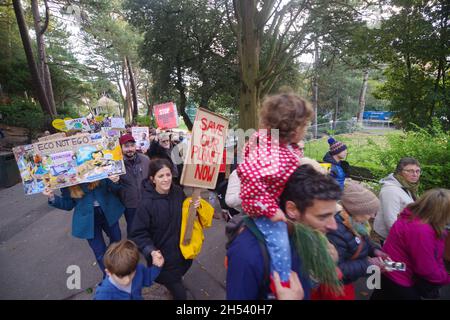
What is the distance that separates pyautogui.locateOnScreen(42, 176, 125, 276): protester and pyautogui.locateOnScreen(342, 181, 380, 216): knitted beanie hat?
2.54m

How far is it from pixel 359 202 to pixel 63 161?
3.03m

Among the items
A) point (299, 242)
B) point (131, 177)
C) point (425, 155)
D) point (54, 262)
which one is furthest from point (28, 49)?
point (425, 155)

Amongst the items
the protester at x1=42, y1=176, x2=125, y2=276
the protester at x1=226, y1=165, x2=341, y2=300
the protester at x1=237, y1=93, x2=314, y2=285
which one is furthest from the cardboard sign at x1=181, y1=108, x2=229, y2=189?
the protester at x1=42, y1=176, x2=125, y2=276

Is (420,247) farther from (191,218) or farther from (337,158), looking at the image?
Result: (337,158)

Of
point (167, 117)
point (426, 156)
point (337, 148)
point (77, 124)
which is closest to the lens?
point (337, 148)

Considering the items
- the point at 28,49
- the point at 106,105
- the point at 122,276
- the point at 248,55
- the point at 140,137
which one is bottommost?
the point at 122,276

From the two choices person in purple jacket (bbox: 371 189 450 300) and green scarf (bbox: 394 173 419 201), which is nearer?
person in purple jacket (bbox: 371 189 450 300)

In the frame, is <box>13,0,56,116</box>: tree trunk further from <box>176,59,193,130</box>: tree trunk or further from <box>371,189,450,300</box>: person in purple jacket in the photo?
<box>371,189,450,300</box>: person in purple jacket

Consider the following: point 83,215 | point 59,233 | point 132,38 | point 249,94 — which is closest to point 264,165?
point 83,215

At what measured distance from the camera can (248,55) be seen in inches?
291

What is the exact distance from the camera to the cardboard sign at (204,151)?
2.05 meters

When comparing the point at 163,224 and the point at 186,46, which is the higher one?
the point at 186,46

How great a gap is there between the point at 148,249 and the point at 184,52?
37.9 feet

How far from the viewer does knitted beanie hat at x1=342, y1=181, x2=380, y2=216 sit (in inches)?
76.1
